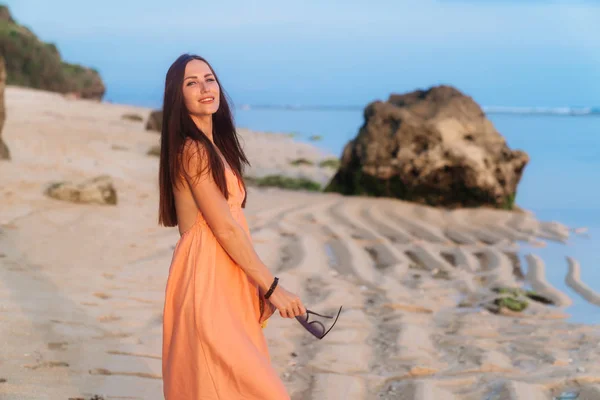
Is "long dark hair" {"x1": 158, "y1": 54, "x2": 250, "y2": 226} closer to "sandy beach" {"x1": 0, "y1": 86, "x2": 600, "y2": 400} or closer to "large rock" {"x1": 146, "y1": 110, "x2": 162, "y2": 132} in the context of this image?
"sandy beach" {"x1": 0, "y1": 86, "x2": 600, "y2": 400}

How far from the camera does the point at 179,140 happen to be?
254 centimetres

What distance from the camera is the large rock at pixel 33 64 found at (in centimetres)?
2861

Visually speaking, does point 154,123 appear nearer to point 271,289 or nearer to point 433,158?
point 433,158

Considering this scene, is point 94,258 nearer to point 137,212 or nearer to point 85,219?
point 85,219

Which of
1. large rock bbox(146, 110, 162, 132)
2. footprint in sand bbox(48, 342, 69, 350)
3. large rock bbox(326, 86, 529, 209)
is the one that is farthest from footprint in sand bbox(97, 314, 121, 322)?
large rock bbox(146, 110, 162, 132)

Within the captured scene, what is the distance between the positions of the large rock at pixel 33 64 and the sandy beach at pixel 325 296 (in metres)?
21.5

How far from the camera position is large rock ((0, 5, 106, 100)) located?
28609 mm

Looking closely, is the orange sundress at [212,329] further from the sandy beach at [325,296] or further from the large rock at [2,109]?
the large rock at [2,109]

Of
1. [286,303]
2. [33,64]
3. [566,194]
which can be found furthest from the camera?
[33,64]

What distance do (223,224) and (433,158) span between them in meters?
6.45

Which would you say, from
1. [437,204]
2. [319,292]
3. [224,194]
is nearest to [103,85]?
[437,204]

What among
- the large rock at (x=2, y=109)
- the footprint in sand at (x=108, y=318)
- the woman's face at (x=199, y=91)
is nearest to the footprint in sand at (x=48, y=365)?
the footprint in sand at (x=108, y=318)

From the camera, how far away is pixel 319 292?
5.19 m

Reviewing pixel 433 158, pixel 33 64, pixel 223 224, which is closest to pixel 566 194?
pixel 433 158
